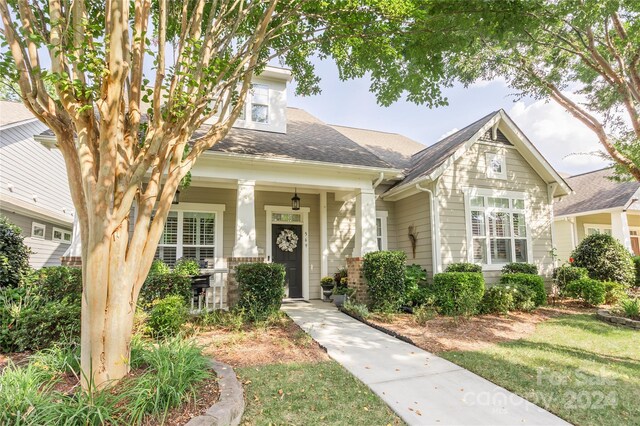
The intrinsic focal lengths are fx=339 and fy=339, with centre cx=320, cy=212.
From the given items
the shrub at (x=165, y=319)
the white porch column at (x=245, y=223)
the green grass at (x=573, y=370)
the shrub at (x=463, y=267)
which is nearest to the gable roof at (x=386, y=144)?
the shrub at (x=463, y=267)

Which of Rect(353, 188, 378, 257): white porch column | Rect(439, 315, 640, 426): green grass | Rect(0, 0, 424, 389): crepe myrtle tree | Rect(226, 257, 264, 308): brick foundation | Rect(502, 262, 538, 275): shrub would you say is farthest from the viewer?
Rect(502, 262, 538, 275): shrub

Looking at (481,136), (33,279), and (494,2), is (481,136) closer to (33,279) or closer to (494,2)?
(494,2)

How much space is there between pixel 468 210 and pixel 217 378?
8.10 metres

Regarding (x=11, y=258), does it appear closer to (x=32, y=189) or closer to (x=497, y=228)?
(x=32, y=189)

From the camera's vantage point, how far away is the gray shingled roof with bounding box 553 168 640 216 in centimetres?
1340

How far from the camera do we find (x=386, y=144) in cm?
1319

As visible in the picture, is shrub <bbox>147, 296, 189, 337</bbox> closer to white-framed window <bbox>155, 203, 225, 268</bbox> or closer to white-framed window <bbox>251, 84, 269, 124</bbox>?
white-framed window <bbox>155, 203, 225, 268</bbox>

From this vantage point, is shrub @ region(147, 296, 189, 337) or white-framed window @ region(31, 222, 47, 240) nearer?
shrub @ region(147, 296, 189, 337)

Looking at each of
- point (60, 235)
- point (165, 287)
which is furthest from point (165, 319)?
point (60, 235)

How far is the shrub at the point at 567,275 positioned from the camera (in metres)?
9.27

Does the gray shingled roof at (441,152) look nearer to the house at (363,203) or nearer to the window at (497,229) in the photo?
the house at (363,203)

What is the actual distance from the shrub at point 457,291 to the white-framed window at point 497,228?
4.84 ft

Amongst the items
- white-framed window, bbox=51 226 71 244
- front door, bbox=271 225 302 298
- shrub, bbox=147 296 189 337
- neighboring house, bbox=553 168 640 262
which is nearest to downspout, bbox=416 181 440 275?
front door, bbox=271 225 302 298

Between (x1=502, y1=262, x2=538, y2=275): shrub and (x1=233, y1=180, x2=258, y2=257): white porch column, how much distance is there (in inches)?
273
